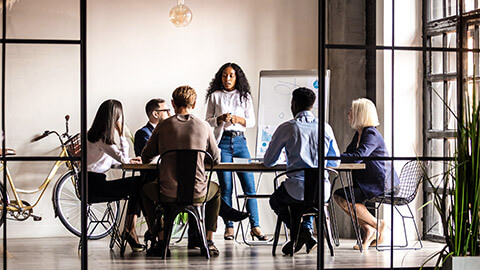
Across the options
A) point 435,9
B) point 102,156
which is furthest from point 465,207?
point 102,156

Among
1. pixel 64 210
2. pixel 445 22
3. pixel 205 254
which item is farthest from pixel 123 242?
pixel 445 22

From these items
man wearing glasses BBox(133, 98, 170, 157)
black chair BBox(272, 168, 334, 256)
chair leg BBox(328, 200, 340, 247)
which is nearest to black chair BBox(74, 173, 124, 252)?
man wearing glasses BBox(133, 98, 170, 157)

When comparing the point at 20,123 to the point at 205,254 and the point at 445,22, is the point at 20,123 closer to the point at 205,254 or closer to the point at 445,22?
the point at 205,254

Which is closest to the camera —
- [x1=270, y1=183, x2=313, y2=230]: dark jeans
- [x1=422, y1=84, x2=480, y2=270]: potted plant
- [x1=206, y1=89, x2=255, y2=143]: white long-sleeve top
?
[x1=422, y1=84, x2=480, y2=270]: potted plant

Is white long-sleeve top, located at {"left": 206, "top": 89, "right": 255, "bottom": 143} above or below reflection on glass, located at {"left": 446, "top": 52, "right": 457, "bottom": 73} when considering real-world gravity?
below

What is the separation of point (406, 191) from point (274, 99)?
3099mm

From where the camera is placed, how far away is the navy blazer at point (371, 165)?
16.4 ft

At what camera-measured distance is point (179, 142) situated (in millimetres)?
5953

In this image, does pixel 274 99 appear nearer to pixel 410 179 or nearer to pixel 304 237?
pixel 304 237

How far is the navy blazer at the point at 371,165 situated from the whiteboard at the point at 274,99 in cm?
293

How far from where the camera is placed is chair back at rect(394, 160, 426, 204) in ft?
16.5

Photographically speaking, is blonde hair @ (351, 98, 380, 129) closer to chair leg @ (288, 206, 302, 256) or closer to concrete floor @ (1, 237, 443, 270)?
concrete floor @ (1, 237, 443, 270)

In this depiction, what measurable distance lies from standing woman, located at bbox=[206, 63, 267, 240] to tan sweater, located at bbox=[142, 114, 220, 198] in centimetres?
124

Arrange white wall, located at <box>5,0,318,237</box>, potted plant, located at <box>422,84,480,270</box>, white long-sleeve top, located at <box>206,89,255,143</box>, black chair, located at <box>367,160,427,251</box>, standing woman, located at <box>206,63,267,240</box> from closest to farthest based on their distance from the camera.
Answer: potted plant, located at <box>422,84,480,270</box>, black chair, located at <box>367,160,427,251</box>, standing woman, located at <box>206,63,267,240</box>, white long-sleeve top, located at <box>206,89,255,143</box>, white wall, located at <box>5,0,318,237</box>
